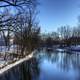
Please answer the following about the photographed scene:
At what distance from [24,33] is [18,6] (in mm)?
27898

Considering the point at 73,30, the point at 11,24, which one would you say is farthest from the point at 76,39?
the point at 11,24

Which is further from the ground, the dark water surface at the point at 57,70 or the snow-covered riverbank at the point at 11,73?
the snow-covered riverbank at the point at 11,73

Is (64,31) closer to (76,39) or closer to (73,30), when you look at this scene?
(73,30)

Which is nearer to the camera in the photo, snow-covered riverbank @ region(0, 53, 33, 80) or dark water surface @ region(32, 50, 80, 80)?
A: snow-covered riverbank @ region(0, 53, 33, 80)

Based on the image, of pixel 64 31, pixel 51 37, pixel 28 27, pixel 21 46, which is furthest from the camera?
pixel 51 37

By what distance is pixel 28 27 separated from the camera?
1769 inches

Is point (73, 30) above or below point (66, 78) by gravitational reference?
above

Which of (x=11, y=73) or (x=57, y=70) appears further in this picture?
(x=57, y=70)

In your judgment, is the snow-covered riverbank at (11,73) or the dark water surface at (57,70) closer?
the snow-covered riverbank at (11,73)

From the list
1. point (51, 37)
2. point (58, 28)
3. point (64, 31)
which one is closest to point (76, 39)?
point (64, 31)

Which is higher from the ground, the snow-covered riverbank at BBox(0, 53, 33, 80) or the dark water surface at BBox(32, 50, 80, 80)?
the snow-covered riverbank at BBox(0, 53, 33, 80)

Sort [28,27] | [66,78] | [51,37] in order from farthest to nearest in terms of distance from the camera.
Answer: [51,37], [28,27], [66,78]

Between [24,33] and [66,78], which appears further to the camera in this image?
[24,33]

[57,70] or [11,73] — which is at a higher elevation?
[11,73]
